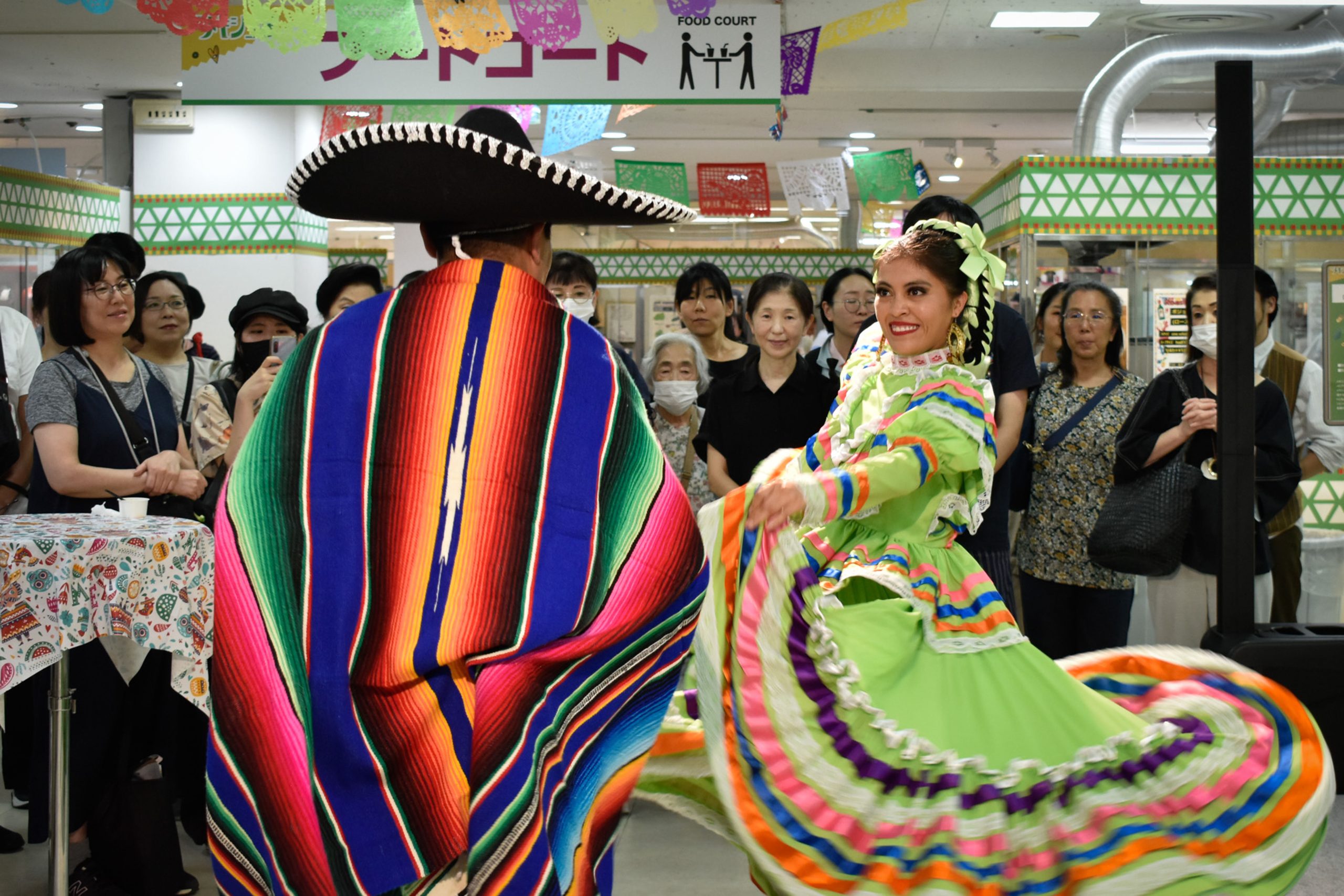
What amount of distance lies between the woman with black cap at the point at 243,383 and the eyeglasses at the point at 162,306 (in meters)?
0.31

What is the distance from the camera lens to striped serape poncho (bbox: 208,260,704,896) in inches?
57.9

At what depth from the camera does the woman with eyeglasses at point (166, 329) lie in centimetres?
412

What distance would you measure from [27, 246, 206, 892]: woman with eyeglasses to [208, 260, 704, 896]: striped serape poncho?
179cm

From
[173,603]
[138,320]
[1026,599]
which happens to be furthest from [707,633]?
[138,320]

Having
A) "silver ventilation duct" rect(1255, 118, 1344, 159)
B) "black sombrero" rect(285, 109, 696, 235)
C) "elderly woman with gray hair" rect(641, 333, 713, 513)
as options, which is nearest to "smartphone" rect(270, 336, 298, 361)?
"elderly woman with gray hair" rect(641, 333, 713, 513)

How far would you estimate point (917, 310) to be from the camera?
2666 millimetres

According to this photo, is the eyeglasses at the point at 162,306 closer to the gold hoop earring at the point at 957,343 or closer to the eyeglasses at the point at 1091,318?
the gold hoop earring at the point at 957,343

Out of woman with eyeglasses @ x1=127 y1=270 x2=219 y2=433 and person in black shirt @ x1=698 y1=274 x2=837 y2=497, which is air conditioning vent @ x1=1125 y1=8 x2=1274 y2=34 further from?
woman with eyeglasses @ x1=127 y1=270 x2=219 y2=433

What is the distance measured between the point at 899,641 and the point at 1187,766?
1.76 feet

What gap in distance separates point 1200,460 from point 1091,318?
0.58m

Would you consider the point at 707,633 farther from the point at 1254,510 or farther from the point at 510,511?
the point at 1254,510

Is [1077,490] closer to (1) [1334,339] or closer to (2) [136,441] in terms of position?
(1) [1334,339]

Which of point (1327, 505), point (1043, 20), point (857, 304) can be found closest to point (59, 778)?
point (857, 304)

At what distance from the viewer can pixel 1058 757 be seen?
2.22 m
